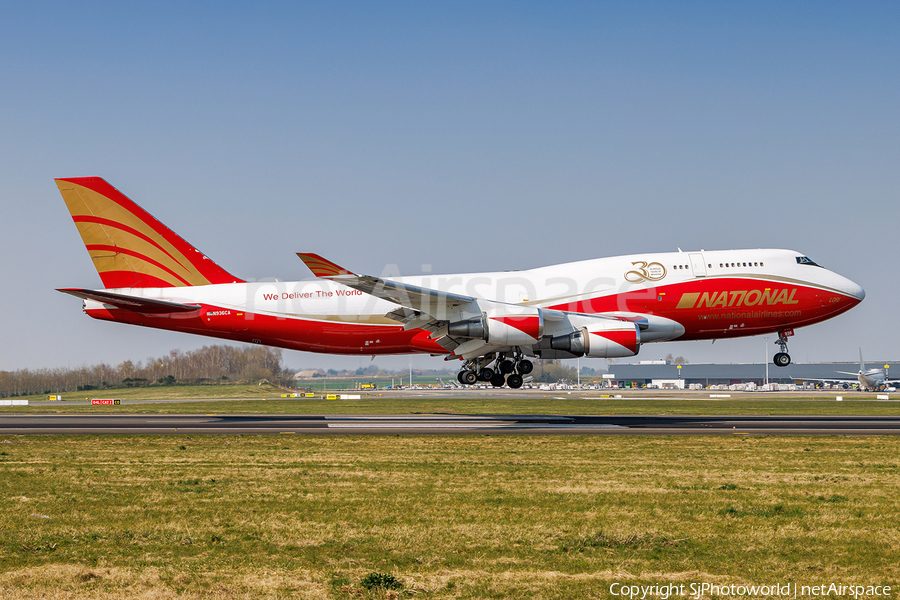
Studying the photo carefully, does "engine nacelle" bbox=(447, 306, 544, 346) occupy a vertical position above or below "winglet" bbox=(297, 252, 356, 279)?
below

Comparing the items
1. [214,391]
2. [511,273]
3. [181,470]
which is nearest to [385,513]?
[181,470]

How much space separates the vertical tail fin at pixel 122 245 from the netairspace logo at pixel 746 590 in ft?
105

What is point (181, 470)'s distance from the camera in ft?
62.0

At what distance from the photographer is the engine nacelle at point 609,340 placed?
3253cm

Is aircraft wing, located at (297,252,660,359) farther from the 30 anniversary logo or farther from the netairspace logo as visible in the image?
the netairspace logo

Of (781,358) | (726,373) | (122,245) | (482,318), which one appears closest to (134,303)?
(122,245)

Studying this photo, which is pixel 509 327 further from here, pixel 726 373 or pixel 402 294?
pixel 726 373

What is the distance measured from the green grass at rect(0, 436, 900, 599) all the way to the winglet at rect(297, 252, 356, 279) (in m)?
9.19

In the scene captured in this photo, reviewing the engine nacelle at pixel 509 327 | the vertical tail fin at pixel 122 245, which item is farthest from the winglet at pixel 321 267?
the vertical tail fin at pixel 122 245

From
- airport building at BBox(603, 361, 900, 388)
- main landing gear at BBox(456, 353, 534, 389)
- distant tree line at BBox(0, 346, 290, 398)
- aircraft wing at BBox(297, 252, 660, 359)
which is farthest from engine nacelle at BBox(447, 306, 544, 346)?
airport building at BBox(603, 361, 900, 388)

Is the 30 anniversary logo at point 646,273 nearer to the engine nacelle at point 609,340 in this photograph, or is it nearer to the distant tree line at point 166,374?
the engine nacelle at point 609,340

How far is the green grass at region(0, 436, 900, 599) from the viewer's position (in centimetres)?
944

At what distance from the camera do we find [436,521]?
12750 mm

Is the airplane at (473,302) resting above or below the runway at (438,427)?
above
